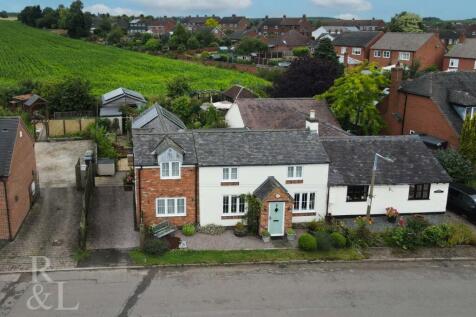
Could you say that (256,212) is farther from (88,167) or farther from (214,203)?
(88,167)

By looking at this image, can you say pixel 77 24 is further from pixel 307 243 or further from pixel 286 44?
→ pixel 307 243

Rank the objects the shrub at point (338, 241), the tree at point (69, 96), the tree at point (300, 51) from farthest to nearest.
Answer: the tree at point (300, 51)
the tree at point (69, 96)
the shrub at point (338, 241)

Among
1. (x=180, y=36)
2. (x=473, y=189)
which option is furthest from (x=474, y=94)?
(x=180, y=36)

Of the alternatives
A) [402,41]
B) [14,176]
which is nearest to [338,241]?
[14,176]

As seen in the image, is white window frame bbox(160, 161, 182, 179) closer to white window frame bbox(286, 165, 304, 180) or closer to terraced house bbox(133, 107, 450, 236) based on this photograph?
terraced house bbox(133, 107, 450, 236)


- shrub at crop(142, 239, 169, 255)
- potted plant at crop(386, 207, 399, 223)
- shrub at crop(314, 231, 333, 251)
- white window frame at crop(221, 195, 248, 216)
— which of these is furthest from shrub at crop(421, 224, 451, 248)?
shrub at crop(142, 239, 169, 255)

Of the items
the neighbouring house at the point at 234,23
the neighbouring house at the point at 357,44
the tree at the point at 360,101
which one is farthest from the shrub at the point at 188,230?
the neighbouring house at the point at 234,23

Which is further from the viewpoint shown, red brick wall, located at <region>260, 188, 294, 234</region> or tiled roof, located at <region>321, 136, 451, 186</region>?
tiled roof, located at <region>321, 136, 451, 186</region>

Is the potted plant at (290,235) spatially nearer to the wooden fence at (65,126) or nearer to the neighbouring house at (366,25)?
the wooden fence at (65,126)
